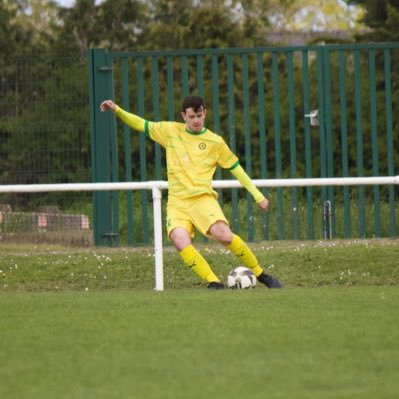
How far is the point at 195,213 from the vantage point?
12055 millimetres

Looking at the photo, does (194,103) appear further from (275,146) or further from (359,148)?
(359,148)

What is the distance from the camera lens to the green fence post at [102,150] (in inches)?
623

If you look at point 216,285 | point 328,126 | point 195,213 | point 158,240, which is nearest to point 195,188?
point 195,213

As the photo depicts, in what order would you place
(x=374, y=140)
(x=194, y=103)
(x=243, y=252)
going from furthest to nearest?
(x=374, y=140) < (x=243, y=252) < (x=194, y=103)

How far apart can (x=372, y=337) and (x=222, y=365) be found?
1.36 meters

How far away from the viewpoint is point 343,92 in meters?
16.3

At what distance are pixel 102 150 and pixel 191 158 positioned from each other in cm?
404

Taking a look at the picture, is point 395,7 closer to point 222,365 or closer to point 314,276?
point 314,276

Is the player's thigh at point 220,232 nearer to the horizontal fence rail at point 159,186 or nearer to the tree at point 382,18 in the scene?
the horizontal fence rail at point 159,186

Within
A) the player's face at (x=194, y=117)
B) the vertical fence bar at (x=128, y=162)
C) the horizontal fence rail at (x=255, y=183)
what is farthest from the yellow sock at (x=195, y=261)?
the vertical fence bar at (x=128, y=162)

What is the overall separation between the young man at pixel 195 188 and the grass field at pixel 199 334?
0.47m

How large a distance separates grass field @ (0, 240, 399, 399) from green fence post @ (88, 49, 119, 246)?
1.67m

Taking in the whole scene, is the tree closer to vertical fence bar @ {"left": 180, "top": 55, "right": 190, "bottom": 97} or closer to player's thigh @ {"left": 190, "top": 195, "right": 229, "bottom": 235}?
vertical fence bar @ {"left": 180, "top": 55, "right": 190, "bottom": 97}

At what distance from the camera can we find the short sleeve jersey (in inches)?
474
